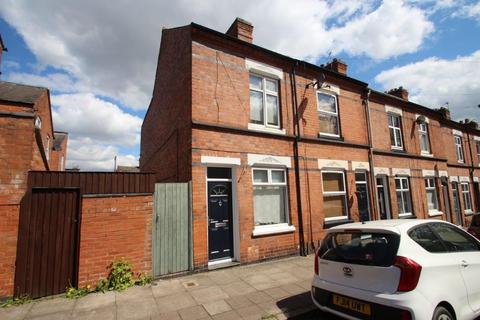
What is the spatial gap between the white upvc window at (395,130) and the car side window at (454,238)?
9557 millimetres

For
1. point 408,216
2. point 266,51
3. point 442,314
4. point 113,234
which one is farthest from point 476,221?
point 113,234

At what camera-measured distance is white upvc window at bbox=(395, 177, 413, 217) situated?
481 inches

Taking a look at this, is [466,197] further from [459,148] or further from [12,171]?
[12,171]

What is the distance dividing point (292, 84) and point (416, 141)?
8920 mm

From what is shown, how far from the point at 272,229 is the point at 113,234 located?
4.36 metres

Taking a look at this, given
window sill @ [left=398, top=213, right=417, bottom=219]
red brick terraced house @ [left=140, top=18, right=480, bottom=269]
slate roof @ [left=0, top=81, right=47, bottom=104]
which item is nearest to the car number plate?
red brick terraced house @ [left=140, top=18, right=480, bottom=269]

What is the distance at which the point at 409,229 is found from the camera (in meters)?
3.53

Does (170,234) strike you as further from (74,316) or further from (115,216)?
(74,316)

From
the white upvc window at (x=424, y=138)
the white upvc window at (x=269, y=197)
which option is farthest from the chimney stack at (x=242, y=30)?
the white upvc window at (x=424, y=138)

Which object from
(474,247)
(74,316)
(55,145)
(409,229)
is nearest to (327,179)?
(474,247)

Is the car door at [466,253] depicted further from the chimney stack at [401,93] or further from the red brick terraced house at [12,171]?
the chimney stack at [401,93]

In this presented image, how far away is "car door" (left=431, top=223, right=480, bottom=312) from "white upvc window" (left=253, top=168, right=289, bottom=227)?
4.71 meters

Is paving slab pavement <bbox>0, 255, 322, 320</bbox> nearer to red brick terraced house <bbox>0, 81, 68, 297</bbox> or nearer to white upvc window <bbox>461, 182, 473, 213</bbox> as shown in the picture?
red brick terraced house <bbox>0, 81, 68, 297</bbox>

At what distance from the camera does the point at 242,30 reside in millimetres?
8875
